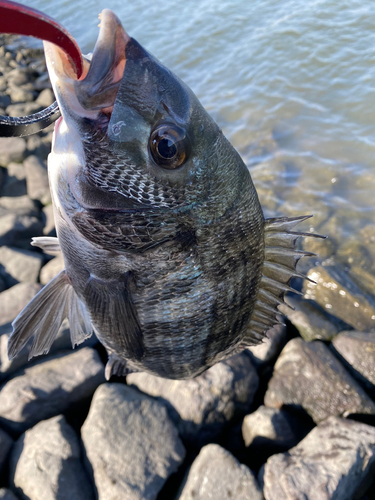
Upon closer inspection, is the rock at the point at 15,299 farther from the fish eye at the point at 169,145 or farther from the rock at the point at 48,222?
the fish eye at the point at 169,145

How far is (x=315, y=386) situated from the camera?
3654mm

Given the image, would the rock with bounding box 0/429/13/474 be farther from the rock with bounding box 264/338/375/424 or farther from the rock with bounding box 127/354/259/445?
the rock with bounding box 264/338/375/424

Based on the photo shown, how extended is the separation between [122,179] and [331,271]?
4240mm

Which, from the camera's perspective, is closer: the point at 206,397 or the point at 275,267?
the point at 275,267

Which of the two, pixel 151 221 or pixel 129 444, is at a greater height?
pixel 151 221

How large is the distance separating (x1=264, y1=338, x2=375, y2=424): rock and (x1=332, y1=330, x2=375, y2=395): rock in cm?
21

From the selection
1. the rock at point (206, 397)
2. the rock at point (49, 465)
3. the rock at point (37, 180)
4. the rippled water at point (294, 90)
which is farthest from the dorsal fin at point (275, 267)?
the rock at point (37, 180)

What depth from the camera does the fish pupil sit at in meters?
1.58

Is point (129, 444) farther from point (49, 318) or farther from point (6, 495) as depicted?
point (49, 318)

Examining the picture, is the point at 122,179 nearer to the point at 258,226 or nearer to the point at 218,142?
the point at 218,142

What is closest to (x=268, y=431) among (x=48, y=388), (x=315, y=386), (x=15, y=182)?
(x=315, y=386)

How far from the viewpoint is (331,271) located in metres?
5.20

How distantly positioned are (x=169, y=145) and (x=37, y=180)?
562 centimetres

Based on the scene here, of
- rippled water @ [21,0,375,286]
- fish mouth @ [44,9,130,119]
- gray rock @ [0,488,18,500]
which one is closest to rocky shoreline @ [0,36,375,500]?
gray rock @ [0,488,18,500]
